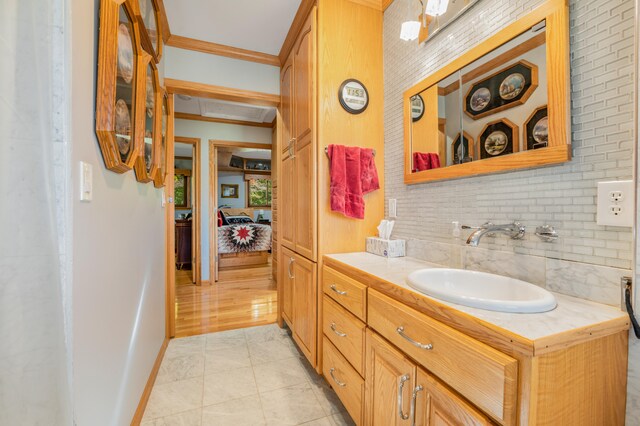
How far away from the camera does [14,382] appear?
0.57m

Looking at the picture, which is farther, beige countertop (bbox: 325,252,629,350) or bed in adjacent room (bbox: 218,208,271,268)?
bed in adjacent room (bbox: 218,208,271,268)

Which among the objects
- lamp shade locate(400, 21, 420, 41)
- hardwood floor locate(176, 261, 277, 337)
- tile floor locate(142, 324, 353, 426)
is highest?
lamp shade locate(400, 21, 420, 41)

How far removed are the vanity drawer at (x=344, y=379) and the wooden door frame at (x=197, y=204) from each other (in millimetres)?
2791

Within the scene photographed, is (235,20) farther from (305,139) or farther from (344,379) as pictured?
(344,379)

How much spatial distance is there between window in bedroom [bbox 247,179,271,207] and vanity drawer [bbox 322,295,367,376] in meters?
7.06

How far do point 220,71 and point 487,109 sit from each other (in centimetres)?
218

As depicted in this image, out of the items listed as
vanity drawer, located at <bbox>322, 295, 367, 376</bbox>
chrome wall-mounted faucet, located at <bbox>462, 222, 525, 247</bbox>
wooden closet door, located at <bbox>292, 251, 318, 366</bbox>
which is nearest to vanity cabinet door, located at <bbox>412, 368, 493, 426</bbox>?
vanity drawer, located at <bbox>322, 295, 367, 376</bbox>

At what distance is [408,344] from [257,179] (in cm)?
788

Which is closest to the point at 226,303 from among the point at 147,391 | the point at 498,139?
the point at 147,391

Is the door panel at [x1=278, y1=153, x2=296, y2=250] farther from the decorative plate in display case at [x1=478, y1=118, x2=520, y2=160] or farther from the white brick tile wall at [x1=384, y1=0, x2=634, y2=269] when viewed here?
the decorative plate in display case at [x1=478, y1=118, x2=520, y2=160]

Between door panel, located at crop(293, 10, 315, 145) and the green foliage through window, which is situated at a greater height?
door panel, located at crop(293, 10, 315, 145)

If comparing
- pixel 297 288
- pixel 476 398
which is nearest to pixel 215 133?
pixel 297 288

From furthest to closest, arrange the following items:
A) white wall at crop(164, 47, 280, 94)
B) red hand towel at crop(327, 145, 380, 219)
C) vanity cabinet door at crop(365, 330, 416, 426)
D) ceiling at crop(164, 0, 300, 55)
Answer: white wall at crop(164, 47, 280, 94)
ceiling at crop(164, 0, 300, 55)
red hand towel at crop(327, 145, 380, 219)
vanity cabinet door at crop(365, 330, 416, 426)

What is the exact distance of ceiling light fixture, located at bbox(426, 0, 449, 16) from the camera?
1.40 meters
